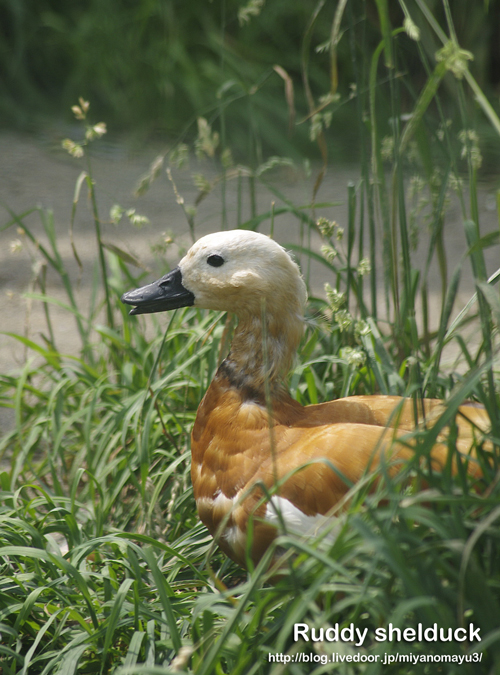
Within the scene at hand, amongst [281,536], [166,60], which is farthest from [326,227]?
[166,60]

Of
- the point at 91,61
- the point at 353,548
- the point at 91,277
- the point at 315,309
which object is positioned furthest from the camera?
the point at 91,61

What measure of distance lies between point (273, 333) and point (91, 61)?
3821 mm

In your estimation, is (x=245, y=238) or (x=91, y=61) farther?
(x=91, y=61)

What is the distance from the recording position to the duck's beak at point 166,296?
1.66 metres

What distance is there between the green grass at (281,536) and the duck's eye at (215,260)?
253mm

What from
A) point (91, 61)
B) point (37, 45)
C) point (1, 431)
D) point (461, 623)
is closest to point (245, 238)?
point (461, 623)

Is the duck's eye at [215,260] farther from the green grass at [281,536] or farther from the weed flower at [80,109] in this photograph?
the weed flower at [80,109]

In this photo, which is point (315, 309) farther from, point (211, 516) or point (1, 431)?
point (1, 431)

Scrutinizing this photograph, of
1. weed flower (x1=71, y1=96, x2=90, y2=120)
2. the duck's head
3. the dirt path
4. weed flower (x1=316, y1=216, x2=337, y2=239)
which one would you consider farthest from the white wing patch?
the dirt path

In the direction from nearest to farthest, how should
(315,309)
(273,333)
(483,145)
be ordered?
(273,333)
(315,309)
(483,145)

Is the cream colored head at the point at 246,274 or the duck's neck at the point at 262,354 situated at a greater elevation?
the cream colored head at the point at 246,274

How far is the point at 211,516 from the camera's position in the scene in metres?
1.50

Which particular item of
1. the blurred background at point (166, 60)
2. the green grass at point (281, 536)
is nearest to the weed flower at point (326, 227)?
the green grass at point (281, 536)

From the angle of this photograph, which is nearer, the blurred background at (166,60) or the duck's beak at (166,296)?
the duck's beak at (166,296)
